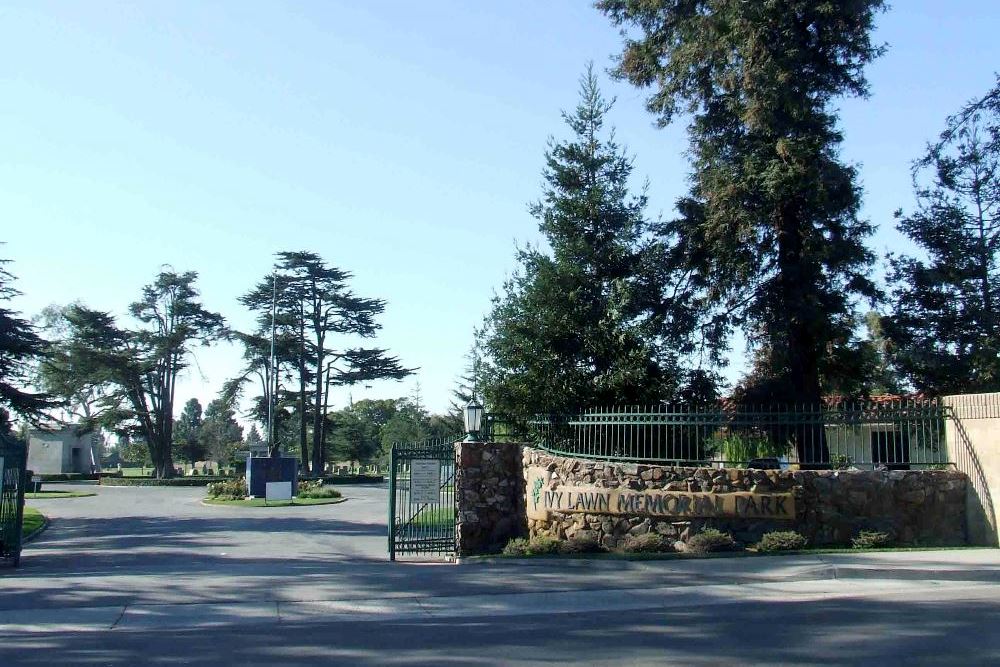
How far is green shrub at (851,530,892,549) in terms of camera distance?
1488cm

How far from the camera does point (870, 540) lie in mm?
14883

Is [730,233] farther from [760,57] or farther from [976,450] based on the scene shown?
[976,450]

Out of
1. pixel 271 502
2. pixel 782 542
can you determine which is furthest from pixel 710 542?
pixel 271 502

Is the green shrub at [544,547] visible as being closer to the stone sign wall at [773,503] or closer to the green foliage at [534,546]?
the green foliage at [534,546]

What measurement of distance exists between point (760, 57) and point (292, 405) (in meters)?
49.7

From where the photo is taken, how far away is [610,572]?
13.8 meters

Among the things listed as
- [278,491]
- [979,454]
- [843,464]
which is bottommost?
[278,491]

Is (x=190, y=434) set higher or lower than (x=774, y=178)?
lower

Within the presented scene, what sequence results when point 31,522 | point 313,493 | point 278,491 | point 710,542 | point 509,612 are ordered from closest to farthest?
point 509,612
point 710,542
point 31,522
point 278,491
point 313,493

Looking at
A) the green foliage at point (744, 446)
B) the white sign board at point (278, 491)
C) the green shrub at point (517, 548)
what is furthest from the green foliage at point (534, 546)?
the white sign board at point (278, 491)

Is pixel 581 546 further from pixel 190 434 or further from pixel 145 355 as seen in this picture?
pixel 190 434

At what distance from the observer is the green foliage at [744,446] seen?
16766mm

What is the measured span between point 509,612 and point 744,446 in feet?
24.4

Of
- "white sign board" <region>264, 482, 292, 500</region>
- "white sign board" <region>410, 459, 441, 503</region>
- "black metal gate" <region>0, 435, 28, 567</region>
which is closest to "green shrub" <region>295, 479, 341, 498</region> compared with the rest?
"white sign board" <region>264, 482, 292, 500</region>
